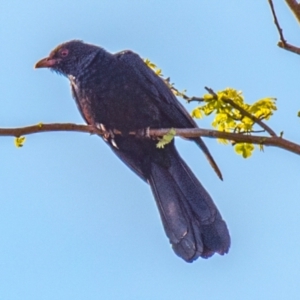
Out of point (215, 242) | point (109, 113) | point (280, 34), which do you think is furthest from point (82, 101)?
point (280, 34)

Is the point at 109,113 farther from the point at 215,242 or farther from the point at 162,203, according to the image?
the point at 215,242

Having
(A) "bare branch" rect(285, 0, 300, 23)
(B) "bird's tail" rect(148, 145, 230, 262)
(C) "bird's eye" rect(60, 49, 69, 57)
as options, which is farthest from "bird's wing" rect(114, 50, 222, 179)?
(A) "bare branch" rect(285, 0, 300, 23)

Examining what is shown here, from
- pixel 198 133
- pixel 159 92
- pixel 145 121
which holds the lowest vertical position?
pixel 198 133

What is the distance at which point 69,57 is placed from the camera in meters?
7.66

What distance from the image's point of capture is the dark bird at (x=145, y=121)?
6484 millimetres

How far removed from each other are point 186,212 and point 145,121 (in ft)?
3.15

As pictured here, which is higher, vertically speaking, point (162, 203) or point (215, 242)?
point (162, 203)

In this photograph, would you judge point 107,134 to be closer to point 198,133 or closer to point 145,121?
point 145,121

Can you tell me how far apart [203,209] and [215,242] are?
47 cm

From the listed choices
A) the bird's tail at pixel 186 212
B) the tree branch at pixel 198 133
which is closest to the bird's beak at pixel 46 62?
the bird's tail at pixel 186 212

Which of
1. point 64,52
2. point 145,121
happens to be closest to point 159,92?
point 145,121

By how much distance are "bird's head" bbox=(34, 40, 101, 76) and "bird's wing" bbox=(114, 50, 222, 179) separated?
0.51 metres

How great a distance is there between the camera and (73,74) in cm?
730

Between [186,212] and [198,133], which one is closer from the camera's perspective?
[198,133]
